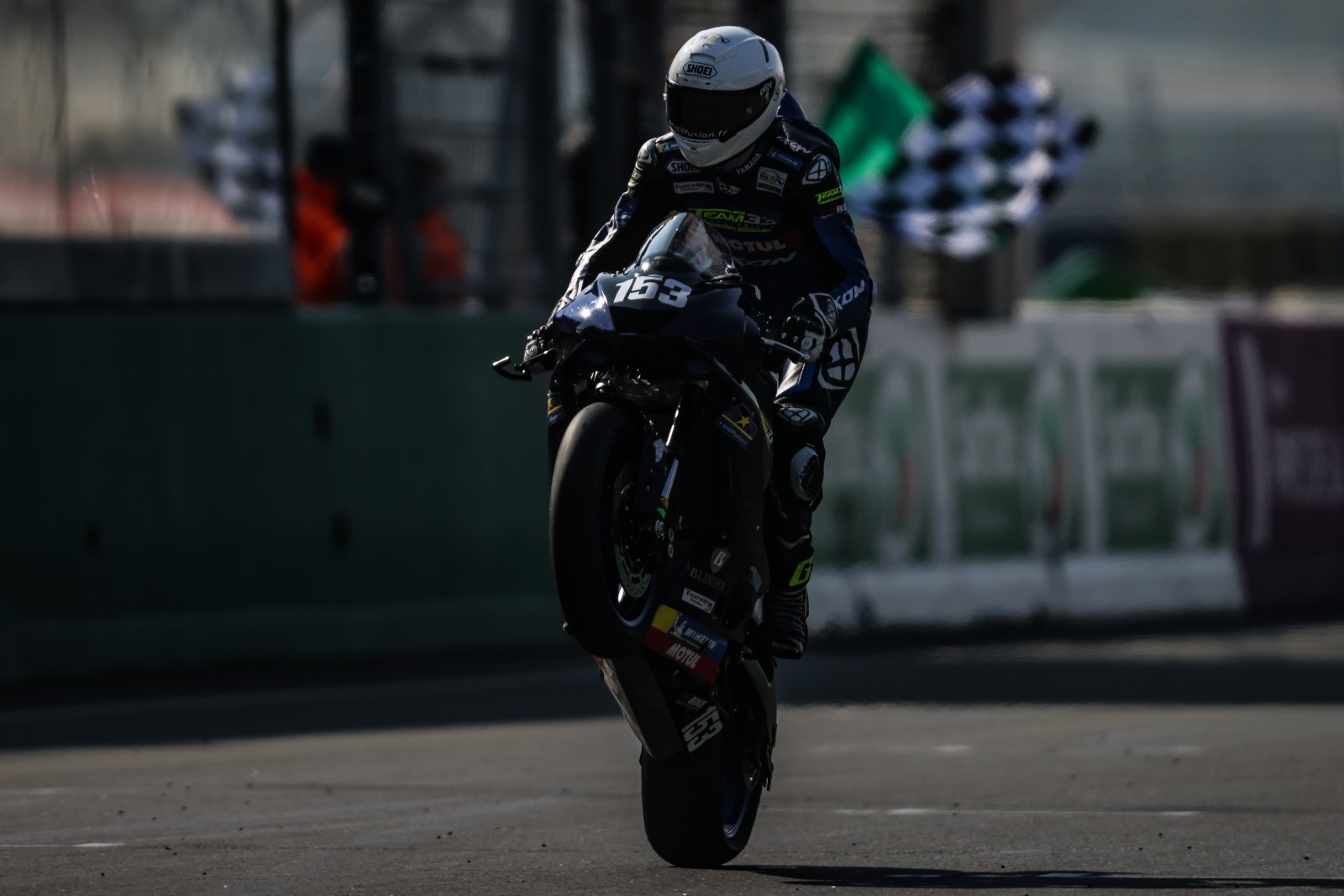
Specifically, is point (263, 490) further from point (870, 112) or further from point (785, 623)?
point (785, 623)

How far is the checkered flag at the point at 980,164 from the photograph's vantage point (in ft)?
49.3

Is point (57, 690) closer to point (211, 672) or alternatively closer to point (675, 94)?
point (211, 672)

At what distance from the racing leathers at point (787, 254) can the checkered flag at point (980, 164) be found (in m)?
8.26

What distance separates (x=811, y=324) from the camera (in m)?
6.38

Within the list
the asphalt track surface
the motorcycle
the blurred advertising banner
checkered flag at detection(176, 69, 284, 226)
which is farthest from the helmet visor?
the blurred advertising banner

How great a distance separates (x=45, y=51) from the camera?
11.5 metres

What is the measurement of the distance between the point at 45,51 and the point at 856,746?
511 cm

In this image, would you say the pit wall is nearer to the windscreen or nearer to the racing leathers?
the racing leathers

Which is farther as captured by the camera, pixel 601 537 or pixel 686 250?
pixel 686 250

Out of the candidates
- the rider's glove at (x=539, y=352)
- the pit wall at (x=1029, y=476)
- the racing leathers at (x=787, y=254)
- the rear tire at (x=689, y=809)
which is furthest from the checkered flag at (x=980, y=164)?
the rear tire at (x=689, y=809)

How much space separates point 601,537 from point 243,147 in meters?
7.30

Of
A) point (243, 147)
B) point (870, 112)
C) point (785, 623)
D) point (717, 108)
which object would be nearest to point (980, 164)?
point (870, 112)

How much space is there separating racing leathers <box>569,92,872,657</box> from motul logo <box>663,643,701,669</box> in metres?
0.47

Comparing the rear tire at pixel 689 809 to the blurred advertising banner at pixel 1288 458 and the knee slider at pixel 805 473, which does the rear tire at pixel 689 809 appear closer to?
the knee slider at pixel 805 473
